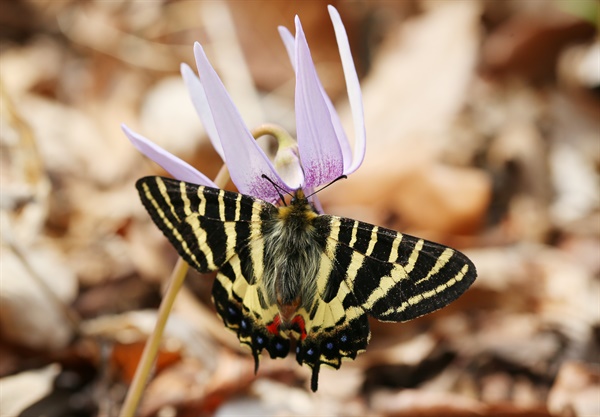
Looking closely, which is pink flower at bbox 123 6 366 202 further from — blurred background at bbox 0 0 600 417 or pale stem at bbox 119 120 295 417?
blurred background at bbox 0 0 600 417

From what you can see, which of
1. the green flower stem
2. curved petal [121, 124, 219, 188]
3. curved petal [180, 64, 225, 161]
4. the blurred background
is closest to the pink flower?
curved petal [121, 124, 219, 188]

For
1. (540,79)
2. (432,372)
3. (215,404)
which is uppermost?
(540,79)

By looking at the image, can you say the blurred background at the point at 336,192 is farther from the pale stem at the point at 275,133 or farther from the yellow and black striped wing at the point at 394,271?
the pale stem at the point at 275,133

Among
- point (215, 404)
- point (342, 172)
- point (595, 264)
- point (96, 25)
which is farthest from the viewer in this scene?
point (96, 25)

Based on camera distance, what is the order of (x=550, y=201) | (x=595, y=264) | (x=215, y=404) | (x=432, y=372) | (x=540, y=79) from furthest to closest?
(x=540, y=79), (x=550, y=201), (x=595, y=264), (x=432, y=372), (x=215, y=404)

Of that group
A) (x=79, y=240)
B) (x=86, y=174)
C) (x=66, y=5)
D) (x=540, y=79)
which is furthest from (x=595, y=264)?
(x=66, y=5)

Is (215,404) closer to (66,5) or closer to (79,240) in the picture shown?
(79,240)

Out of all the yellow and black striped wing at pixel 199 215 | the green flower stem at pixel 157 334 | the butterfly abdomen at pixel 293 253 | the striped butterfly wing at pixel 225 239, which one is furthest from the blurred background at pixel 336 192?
the yellow and black striped wing at pixel 199 215
